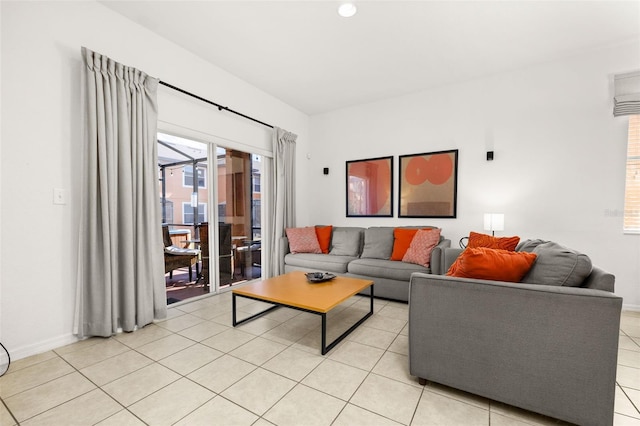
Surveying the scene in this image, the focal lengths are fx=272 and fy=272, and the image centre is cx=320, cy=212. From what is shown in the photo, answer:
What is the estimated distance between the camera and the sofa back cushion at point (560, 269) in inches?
58.0

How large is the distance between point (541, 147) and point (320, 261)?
3147 millimetres

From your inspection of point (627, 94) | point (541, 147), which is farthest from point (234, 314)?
point (627, 94)

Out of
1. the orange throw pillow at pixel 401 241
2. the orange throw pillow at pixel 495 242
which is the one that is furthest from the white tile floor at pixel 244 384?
the orange throw pillow at pixel 401 241

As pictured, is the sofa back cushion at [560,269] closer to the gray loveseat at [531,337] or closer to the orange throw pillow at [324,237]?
the gray loveseat at [531,337]

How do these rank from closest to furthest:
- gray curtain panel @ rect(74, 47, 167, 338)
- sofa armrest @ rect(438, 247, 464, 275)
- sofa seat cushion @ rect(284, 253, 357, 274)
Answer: gray curtain panel @ rect(74, 47, 167, 338) → sofa armrest @ rect(438, 247, 464, 275) → sofa seat cushion @ rect(284, 253, 357, 274)

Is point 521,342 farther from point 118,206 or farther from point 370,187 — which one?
point 370,187

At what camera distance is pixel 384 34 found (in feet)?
9.08

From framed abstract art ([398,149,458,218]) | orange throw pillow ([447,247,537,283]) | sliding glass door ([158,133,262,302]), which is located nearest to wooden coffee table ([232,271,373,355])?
orange throw pillow ([447,247,537,283])

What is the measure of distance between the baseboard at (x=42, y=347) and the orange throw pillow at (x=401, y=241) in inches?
134

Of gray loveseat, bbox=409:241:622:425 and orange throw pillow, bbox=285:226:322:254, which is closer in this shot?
gray loveseat, bbox=409:241:622:425

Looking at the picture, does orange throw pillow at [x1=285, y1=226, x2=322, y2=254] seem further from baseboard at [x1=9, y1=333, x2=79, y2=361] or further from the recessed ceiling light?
the recessed ceiling light

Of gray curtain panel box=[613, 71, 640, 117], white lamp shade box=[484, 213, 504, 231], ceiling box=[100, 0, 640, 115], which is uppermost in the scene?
ceiling box=[100, 0, 640, 115]

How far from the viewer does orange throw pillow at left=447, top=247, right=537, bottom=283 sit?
1.58 meters

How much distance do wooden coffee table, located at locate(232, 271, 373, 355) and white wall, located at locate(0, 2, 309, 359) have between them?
1.40 metres
